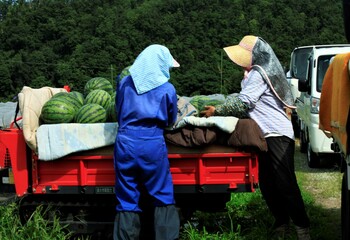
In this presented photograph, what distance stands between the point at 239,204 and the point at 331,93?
113 inches

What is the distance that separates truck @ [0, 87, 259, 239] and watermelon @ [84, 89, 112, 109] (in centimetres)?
85

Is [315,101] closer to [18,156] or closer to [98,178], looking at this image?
[98,178]

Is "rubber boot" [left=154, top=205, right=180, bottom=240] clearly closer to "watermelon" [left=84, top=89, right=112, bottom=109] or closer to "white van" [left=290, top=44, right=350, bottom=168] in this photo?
"watermelon" [left=84, top=89, right=112, bottom=109]

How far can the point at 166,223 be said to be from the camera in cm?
503

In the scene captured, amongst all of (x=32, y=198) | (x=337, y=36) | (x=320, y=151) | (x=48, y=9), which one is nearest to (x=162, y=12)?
(x=48, y=9)

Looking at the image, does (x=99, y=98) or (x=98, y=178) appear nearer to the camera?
(x=98, y=178)

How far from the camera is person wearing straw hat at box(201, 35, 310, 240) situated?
17.4 ft

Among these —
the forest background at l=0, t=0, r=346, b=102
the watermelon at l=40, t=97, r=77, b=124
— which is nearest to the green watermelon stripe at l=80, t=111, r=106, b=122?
the watermelon at l=40, t=97, r=77, b=124

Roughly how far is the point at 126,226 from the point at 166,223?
1.25 ft

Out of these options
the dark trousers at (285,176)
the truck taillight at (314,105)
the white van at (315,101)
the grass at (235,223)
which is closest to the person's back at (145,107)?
the dark trousers at (285,176)

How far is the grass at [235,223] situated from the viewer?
554 centimetres

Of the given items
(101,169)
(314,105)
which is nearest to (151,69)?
(101,169)

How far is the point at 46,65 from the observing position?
4300cm

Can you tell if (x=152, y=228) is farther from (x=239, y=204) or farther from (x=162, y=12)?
(x=162, y=12)
